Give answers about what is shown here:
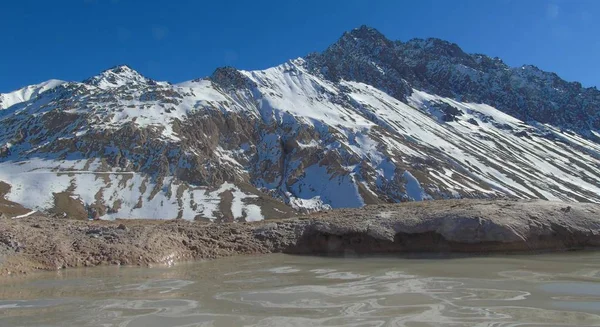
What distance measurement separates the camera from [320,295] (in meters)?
7.38

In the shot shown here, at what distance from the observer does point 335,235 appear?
14422 mm

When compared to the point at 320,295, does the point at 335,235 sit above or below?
above

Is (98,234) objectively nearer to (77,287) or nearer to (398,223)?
(77,287)

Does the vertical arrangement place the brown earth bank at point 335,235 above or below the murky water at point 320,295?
above

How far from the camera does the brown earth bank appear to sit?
1202 cm

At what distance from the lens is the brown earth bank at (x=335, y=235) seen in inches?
473

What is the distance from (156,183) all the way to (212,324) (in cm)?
16366

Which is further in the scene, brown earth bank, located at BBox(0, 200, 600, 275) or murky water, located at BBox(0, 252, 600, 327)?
brown earth bank, located at BBox(0, 200, 600, 275)

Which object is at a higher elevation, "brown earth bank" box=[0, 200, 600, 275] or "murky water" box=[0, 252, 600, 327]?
"brown earth bank" box=[0, 200, 600, 275]

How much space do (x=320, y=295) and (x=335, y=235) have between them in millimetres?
7080

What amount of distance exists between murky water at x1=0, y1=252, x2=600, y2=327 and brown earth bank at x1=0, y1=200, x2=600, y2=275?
1292 mm

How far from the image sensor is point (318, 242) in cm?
1459

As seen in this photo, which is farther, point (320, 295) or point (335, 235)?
point (335, 235)

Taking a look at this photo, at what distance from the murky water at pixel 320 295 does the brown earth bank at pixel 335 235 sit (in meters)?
1.29
